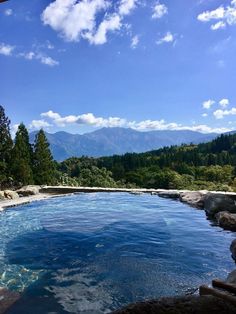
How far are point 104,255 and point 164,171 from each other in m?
30.8

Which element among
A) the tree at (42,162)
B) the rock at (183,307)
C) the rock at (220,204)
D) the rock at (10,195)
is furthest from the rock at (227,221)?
the tree at (42,162)

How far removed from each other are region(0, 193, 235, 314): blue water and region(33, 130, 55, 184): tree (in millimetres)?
9168

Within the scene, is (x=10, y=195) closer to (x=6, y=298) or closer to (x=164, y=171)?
(x=6, y=298)

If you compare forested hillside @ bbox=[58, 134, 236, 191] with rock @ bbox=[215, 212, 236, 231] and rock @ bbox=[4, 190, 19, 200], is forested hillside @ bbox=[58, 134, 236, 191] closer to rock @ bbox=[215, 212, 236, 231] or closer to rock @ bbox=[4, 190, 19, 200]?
rock @ bbox=[215, 212, 236, 231]

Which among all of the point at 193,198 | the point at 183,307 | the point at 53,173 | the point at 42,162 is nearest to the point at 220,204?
the point at 193,198

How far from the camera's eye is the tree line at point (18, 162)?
21344 mm

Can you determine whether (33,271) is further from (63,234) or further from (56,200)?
(56,200)

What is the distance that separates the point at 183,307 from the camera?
329 centimetres

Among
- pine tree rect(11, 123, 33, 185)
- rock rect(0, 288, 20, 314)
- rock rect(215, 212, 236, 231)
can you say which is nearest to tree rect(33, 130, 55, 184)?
pine tree rect(11, 123, 33, 185)

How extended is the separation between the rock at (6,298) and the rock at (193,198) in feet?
32.0

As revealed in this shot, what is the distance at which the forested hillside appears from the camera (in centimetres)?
3044

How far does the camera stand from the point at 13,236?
Result: 412 inches

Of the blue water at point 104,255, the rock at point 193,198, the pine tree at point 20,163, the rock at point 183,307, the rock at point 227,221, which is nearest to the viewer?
the rock at point 183,307

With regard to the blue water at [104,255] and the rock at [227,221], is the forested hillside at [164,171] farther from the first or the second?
the blue water at [104,255]
